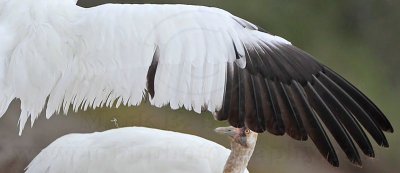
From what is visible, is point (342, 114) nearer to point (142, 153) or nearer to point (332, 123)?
point (332, 123)

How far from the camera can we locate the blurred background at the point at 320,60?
120 cm

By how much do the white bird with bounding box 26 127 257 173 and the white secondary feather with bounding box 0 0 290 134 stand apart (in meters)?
0.18

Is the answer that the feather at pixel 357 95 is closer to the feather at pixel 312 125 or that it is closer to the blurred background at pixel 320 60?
the feather at pixel 312 125

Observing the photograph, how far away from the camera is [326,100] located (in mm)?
713

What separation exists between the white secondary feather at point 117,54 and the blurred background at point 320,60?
42cm

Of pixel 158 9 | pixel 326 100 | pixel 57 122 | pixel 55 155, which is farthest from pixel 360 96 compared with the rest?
pixel 57 122

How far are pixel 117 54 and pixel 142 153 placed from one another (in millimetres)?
253

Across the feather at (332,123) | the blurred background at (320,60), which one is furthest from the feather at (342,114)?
the blurred background at (320,60)

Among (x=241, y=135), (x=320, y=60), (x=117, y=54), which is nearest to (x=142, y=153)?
(x=241, y=135)

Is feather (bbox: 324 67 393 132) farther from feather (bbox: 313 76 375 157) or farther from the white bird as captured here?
the white bird

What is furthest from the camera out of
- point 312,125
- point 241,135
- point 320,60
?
point 320,60

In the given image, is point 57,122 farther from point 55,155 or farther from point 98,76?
point 98,76

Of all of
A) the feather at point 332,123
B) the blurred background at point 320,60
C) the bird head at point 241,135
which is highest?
the feather at point 332,123

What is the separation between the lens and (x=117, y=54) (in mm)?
703
